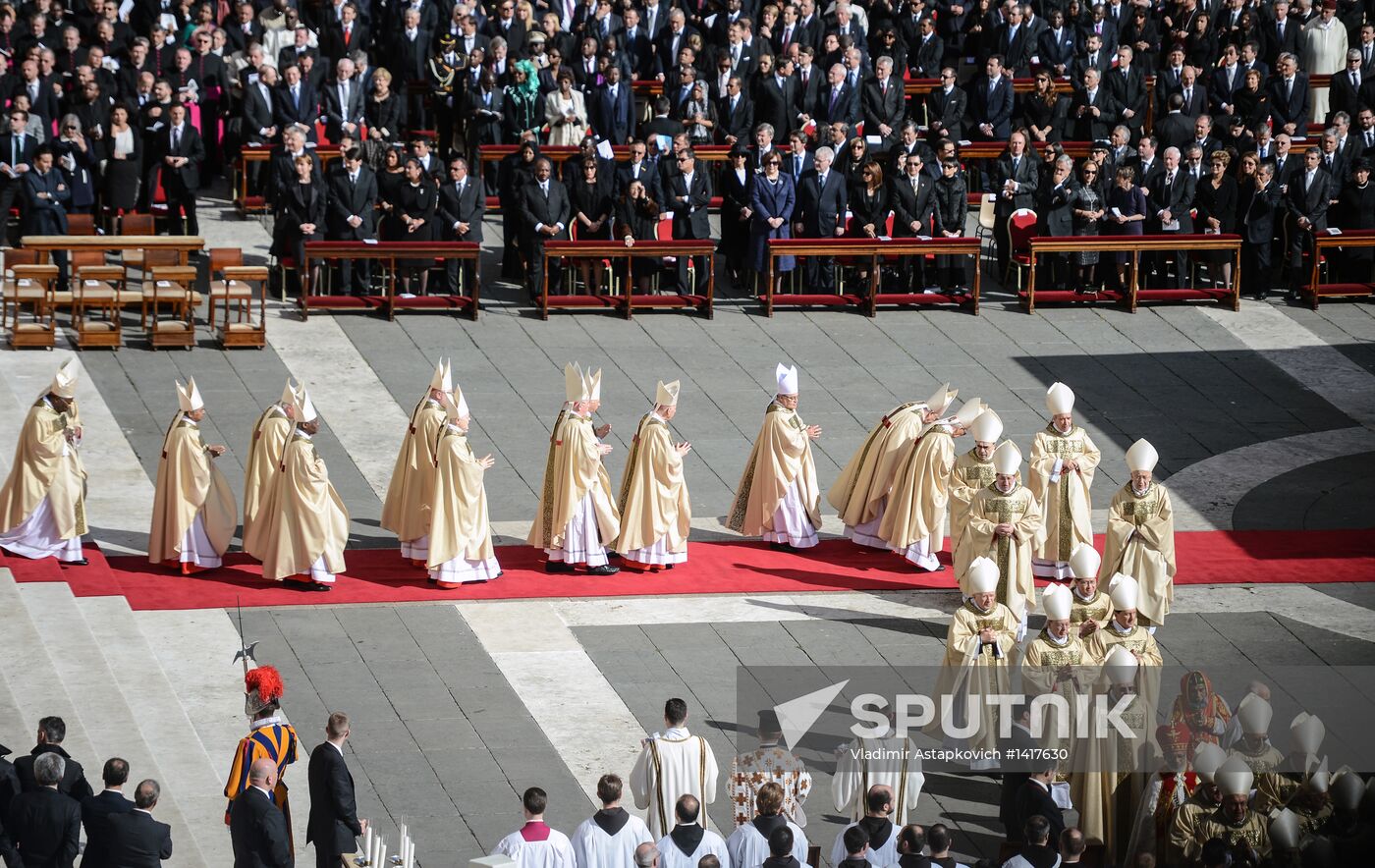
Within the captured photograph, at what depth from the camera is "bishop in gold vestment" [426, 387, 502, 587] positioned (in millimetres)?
19203

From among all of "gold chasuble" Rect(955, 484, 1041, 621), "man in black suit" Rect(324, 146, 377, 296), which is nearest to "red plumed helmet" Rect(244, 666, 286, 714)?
"gold chasuble" Rect(955, 484, 1041, 621)

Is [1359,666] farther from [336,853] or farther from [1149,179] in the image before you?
[1149,179]

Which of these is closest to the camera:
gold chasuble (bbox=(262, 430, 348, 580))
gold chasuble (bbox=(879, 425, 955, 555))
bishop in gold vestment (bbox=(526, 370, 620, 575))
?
gold chasuble (bbox=(262, 430, 348, 580))

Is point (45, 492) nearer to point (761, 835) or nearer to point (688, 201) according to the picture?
point (761, 835)

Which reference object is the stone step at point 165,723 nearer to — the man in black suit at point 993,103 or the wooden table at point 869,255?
the wooden table at point 869,255

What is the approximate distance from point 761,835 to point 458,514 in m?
6.52

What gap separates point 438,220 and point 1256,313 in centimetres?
971

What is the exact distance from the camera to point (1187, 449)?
23234mm

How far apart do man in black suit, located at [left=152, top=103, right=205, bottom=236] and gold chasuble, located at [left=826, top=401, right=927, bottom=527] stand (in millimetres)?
10303

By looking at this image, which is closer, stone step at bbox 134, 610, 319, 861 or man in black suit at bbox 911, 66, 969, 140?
stone step at bbox 134, 610, 319, 861

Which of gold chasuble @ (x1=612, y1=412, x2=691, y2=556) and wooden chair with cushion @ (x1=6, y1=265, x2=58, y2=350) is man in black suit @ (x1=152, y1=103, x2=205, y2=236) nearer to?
wooden chair with cushion @ (x1=6, y1=265, x2=58, y2=350)

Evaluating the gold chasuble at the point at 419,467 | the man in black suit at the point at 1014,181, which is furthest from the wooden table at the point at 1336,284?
the gold chasuble at the point at 419,467

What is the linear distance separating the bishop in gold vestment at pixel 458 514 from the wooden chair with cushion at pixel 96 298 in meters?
6.53

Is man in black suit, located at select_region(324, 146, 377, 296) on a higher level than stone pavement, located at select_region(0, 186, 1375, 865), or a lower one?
higher
